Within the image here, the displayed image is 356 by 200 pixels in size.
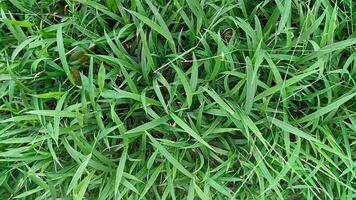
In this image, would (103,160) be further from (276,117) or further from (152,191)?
(276,117)

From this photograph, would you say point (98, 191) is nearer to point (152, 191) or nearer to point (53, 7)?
point (152, 191)

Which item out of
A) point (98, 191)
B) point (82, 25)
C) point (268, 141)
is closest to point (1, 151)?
point (98, 191)

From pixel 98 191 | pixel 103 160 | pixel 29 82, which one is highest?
pixel 29 82

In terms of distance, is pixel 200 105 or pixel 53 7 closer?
pixel 200 105

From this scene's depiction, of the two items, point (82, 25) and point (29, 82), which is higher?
point (82, 25)

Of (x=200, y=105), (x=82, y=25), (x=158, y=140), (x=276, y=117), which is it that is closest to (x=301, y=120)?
(x=276, y=117)

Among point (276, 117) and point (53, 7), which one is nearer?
point (276, 117)
